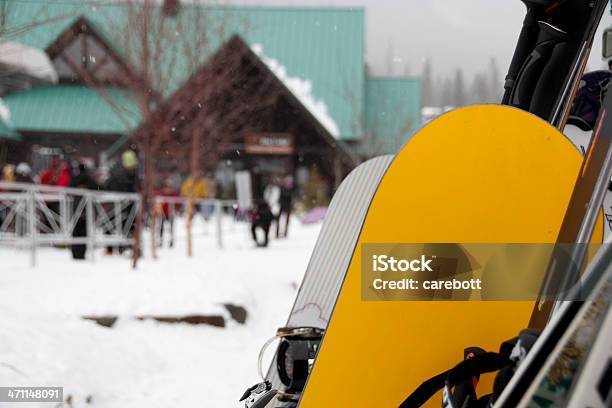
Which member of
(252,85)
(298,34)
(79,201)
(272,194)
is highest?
(298,34)

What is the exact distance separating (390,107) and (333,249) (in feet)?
3.94

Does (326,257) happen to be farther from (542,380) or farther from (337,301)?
(542,380)

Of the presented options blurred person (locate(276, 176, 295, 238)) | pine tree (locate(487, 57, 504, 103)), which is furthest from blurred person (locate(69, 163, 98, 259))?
pine tree (locate(487, 57, 504, 103))

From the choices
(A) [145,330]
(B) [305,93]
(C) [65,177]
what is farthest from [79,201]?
(B) [305,93]

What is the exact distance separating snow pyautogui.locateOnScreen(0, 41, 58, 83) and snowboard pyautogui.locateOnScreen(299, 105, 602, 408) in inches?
101

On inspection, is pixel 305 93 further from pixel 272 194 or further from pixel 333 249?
pixel 333 249

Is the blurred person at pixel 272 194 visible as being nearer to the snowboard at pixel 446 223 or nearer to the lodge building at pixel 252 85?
the lodge building at pixel 252 85

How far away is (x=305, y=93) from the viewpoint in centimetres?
355

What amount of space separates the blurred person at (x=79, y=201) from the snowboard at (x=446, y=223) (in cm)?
649

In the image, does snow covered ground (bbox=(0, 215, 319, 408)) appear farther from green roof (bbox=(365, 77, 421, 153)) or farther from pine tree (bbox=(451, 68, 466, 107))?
pine tree (bbox=(451, 68, 466, 107))

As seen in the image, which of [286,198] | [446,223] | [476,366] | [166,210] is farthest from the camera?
[166,210]

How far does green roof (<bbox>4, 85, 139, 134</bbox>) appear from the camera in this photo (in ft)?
38.1

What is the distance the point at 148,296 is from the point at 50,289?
1.04 meters

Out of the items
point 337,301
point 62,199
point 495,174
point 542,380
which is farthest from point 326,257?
point 62,199
